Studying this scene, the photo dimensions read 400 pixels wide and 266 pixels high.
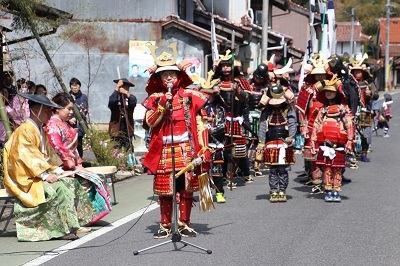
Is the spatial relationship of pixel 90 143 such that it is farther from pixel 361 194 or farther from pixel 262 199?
pixel 361 194

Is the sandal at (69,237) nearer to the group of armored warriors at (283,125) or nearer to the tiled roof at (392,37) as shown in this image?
the group of armored warriors at (283,125)

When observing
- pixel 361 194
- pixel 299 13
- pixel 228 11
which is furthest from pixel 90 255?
pixel 299 13

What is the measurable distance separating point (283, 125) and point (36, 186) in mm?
4365

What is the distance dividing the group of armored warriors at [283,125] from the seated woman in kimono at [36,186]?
2.74 meters

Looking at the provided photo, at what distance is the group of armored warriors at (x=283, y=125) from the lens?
12.5m

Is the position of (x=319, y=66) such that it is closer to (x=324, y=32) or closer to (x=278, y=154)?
(x=278, y=154)

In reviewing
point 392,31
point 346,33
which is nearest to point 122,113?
point 346,33

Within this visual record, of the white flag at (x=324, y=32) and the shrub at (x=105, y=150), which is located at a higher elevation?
the white flag at (x=324, y=32)

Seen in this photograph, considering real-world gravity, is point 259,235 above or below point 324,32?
below

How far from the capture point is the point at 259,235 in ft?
32.0

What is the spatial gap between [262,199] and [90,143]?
156 inches

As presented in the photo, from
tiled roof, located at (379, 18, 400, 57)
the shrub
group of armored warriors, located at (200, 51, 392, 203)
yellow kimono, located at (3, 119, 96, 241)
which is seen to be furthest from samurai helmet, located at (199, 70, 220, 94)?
tiled roof, located at (379, 18, 400, 57)

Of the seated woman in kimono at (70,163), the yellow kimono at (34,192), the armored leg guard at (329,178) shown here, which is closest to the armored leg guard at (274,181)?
the armored leg guard at (329,178)

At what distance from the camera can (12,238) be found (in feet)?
32.2
